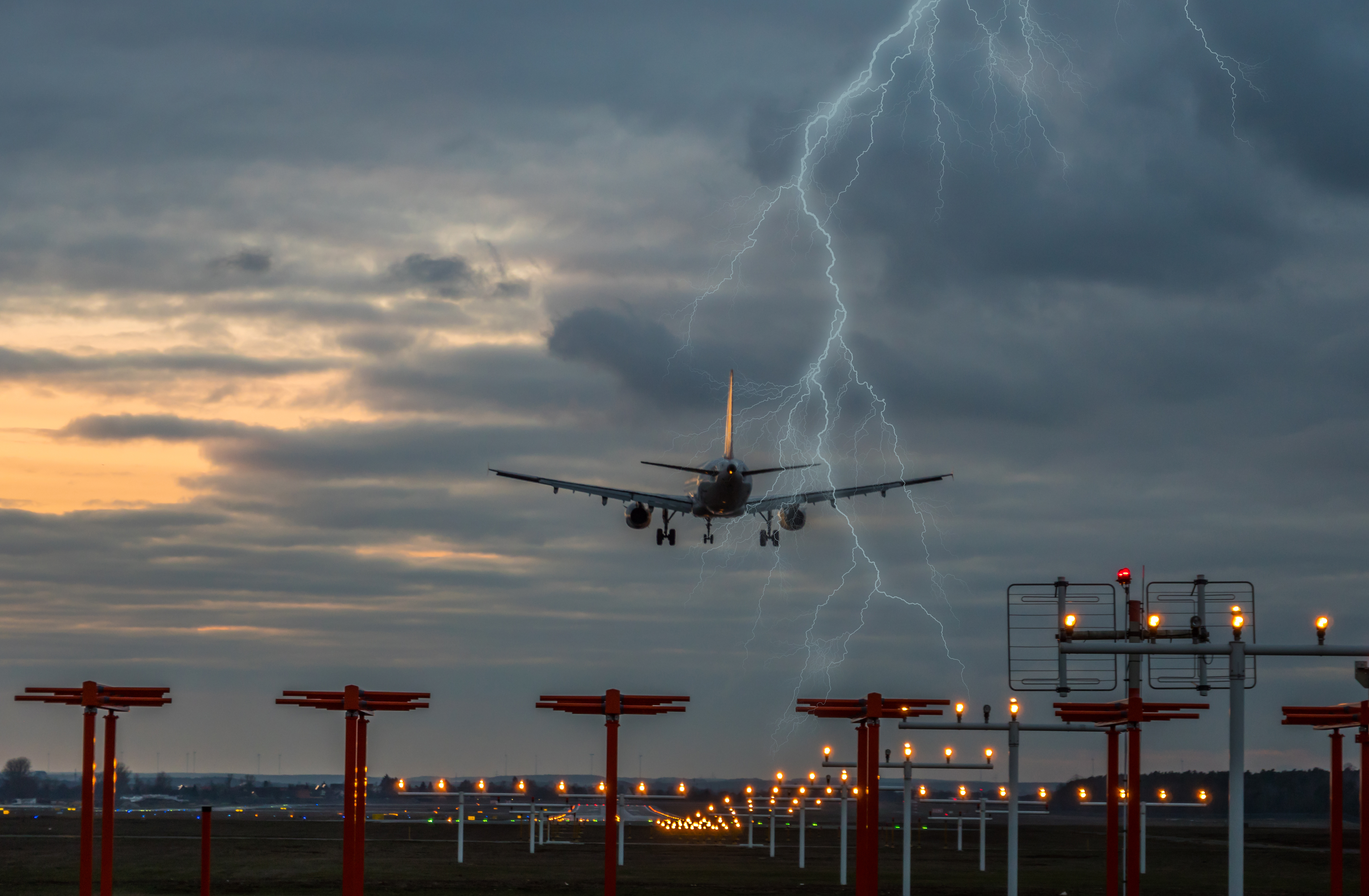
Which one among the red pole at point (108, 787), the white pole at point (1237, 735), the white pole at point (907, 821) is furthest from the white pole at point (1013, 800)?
the red pole at point (108, 787)

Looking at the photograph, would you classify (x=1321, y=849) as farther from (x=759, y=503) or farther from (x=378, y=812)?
(x=378, y=812)

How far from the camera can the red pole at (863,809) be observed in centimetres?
3108

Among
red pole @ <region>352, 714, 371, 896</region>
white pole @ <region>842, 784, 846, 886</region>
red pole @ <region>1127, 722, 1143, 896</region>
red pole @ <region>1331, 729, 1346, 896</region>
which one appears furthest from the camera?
white pole @ <region>842, 784, 846, 886</region>

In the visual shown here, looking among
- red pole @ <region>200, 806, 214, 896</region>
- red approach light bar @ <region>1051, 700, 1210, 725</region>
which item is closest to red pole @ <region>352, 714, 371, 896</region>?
red pole @ <region>200, 806, 214, 896</region>

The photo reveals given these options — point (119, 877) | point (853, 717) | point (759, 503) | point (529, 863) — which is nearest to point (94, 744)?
point (853, 717)

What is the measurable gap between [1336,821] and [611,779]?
20559 mm

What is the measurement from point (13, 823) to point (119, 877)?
6773 cm

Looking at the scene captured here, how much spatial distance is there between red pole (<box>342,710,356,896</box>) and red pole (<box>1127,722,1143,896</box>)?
676 inches

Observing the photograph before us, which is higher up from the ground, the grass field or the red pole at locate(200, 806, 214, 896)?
the red pole at locate(200, 806, 214, 896)

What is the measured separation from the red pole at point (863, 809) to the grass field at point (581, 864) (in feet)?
70.1

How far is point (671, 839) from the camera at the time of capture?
102188 mm

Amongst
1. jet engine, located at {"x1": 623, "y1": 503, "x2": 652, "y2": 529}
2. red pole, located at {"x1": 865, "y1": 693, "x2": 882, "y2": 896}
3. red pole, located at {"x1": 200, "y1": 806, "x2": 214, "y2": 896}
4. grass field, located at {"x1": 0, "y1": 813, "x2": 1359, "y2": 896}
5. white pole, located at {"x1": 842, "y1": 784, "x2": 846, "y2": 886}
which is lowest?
grass field, located at {"x1": 0, "y1": 813, "x2": 1359, "y2": 896}

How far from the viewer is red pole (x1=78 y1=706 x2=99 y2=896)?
31703mm

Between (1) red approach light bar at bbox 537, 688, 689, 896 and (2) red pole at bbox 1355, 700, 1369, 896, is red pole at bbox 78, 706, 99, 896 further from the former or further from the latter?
(2) red pole at bbox 1355, 700, 1369, 896
